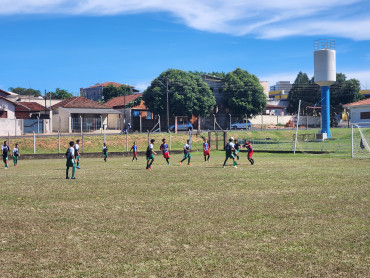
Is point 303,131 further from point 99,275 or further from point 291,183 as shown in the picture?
point 99,275

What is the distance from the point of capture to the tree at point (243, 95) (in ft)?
268

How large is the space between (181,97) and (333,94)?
1258 inches

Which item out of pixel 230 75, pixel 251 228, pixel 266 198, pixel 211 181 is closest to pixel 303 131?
pixel 230 75

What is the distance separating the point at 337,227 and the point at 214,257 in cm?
361

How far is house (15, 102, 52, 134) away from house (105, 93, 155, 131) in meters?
10.3

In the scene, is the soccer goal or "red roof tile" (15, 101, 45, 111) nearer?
the soccer goal

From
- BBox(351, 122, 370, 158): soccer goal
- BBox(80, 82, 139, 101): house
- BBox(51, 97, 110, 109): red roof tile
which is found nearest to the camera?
BBox(351, 122, 370, 158): soccer goal

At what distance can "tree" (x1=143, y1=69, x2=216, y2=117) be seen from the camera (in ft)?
245

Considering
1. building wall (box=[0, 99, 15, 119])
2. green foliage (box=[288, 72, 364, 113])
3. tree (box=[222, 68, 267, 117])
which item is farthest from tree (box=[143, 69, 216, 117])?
building wall (box=[0, 99, 15, 119])

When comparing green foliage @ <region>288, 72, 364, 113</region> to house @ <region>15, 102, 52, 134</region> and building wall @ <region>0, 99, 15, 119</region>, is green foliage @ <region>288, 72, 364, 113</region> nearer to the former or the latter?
house @ <region>15, 102, 52, 134</region>

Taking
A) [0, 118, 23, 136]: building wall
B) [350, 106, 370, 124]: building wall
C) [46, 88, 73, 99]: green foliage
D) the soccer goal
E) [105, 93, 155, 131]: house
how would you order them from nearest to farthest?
the soccer goal
[0, 118, 23, 136]: building wall
[350, 106, 370, 124]: building wall
[105, 93, 155, 131]: house
[46, 88, 73, 99]: green foliage

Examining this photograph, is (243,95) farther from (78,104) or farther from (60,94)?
(60,94)

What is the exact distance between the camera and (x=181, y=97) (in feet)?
244

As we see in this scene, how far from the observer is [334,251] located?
8.40 meters
